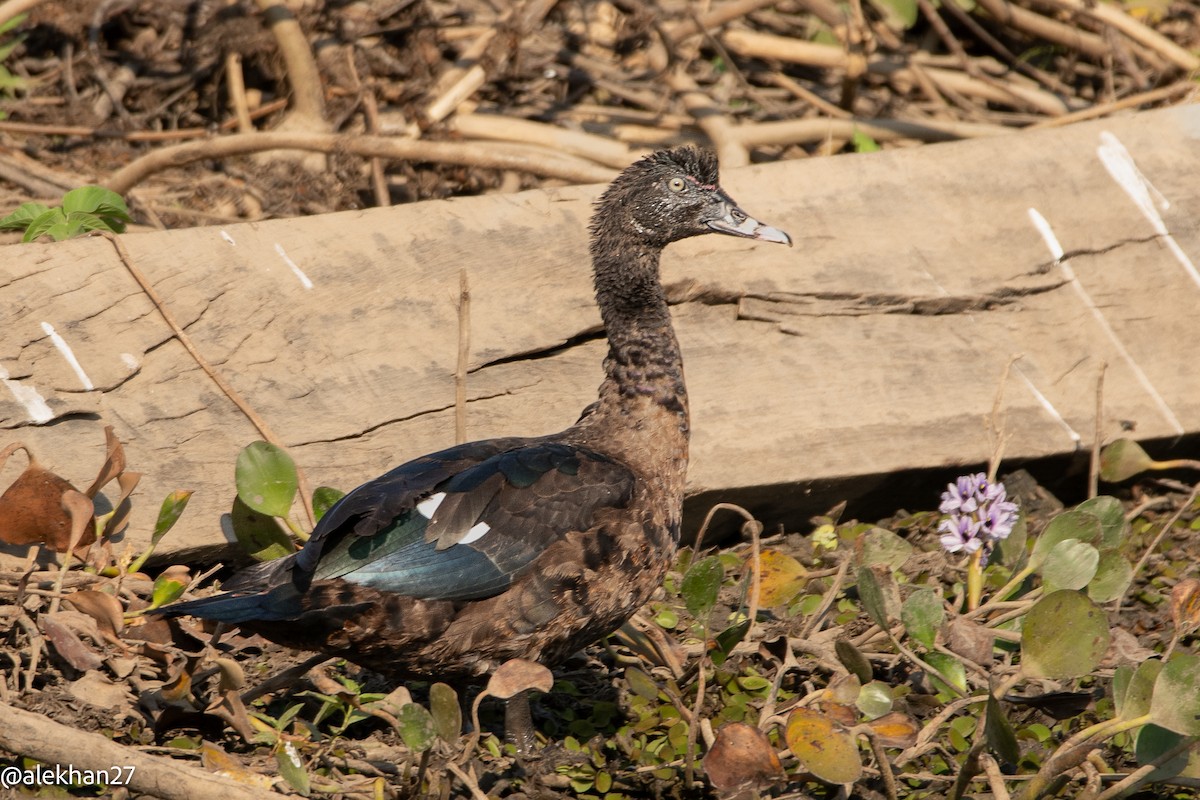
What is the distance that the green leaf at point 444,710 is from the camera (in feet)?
10.3

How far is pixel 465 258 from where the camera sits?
5141mm

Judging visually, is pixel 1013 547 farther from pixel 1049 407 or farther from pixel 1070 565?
pixel 1049 407

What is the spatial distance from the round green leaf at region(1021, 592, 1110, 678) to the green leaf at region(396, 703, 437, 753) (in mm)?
1567

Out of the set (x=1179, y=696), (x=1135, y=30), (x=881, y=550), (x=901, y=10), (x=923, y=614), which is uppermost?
(x=901, y=10)

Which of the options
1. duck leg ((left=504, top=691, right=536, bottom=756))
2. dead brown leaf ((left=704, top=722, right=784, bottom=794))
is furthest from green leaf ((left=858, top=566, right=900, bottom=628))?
duck leg ((left=504, top=691, right=536, bottom=756))

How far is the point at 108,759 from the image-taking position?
318 cm

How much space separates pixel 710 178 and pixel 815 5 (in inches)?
133

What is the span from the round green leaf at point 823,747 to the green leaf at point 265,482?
168cm

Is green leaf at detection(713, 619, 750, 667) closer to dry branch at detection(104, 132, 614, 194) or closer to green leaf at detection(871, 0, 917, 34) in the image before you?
dry branch at detection(104, 132, 614, 194)

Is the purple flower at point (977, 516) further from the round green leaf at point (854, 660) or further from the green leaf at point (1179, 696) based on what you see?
the green leaf at point (1179, 696)

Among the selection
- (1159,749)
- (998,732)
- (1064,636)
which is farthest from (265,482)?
(1159,749)

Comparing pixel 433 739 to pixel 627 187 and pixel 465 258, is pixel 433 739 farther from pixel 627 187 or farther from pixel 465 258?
pixel 465 258

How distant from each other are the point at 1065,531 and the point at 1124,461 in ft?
3.15

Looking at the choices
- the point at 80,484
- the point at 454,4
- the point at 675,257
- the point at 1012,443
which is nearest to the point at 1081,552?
the point at 1012,443
